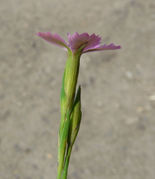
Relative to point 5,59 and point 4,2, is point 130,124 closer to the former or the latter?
point 5,59

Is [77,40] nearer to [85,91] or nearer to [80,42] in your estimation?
[80,42]

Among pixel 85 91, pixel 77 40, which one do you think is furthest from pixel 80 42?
pixel 85 91

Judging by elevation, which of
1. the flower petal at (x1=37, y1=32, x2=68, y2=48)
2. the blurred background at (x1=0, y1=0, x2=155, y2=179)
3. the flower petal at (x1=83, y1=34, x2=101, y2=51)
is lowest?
the flower petal at (x1=37, y1=32, x2=68, y2=48)

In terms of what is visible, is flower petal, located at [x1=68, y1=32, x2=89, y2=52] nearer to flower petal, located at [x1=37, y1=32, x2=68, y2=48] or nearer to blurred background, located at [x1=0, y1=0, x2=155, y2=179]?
flower petal, located at [x1=37, y1=32, x2=68, y2=48]

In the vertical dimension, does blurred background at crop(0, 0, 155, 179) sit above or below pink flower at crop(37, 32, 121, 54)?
above

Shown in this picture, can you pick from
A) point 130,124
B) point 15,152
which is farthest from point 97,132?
point 15,152

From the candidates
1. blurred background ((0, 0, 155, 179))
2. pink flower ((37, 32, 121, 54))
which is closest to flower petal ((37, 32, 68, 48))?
pink flower ((37, 32, 121, 54))
